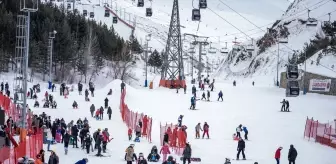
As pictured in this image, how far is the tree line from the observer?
68.6m

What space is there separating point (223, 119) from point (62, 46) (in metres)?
41.6

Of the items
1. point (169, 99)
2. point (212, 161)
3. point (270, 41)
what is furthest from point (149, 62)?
point (212, 161)

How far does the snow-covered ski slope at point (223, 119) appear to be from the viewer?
2542 centimetres

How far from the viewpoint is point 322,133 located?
1129 inches

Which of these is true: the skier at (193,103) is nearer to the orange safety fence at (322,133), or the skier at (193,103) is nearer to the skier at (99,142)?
the orange safety fence at (322,133)

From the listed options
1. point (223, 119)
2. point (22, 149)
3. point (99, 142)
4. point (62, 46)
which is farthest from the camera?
point (62, 46)

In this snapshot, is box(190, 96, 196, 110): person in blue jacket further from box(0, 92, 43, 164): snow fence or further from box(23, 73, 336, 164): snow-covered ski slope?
box(0, 92, 43, 164): snow fence

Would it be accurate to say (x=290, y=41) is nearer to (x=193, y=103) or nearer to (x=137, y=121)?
(x=193, y=103)

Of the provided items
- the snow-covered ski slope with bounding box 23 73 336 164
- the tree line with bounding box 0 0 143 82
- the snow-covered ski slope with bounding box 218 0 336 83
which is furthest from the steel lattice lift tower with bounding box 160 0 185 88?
the snow-covered ski slope with bounding box 218 0 336 83

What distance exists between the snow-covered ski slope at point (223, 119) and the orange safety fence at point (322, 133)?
0.50 meters

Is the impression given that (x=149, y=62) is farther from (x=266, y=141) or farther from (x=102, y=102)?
(x=266, y=141)

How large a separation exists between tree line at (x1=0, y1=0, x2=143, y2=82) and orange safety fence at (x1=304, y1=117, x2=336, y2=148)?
41.0 m

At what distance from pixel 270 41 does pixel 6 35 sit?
202 feet

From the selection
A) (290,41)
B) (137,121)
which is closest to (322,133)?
(137,121)
